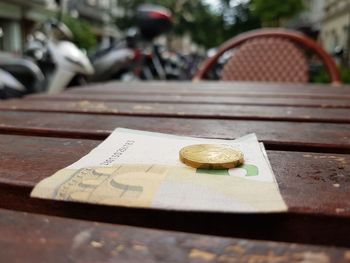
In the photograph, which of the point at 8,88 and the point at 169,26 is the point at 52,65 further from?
the point at 169,26

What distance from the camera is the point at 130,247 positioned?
213mm

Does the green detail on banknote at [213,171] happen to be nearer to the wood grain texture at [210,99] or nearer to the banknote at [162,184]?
the banknote at [162,184]

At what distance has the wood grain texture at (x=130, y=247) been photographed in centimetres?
20

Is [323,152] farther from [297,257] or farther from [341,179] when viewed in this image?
[297,257]

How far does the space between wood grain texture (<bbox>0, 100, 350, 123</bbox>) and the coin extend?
27 cm

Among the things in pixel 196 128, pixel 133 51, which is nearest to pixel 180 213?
pixel 196 128

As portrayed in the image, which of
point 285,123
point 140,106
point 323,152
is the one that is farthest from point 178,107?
point 323,152

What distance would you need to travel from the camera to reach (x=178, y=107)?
2.46ft

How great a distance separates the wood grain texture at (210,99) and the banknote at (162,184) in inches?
17.0

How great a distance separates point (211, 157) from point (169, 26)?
10.2 feet

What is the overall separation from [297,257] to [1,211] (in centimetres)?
19

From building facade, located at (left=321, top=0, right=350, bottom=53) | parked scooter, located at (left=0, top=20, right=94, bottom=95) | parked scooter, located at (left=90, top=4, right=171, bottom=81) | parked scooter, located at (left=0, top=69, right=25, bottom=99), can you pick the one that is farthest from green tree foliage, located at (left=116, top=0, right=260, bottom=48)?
parked scooter, located at (left=0, top=69, right=25, bottom=99)

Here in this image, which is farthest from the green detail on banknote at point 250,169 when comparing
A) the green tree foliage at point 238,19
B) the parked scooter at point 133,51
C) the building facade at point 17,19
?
the building facade at point 17,19

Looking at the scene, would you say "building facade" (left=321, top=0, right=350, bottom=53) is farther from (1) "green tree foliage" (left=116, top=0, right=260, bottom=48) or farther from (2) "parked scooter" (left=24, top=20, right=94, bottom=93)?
(2) "parked scooter" (left=24, top=20, right=94, bottom=93)
